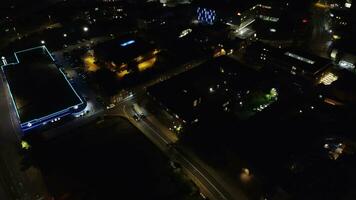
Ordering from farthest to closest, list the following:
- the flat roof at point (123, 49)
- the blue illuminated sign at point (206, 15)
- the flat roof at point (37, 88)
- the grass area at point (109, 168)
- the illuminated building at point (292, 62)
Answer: the blue illuminated sign at point (206, 15) → the flat roof at point (123, 49) → the illuminated building at point (292, 62) → the flat roof at point (37, 88) → the grass area at point (109, 168)

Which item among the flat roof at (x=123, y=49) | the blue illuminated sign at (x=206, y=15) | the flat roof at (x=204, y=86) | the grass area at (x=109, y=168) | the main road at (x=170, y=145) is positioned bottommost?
the main road at (x=170, y=145)

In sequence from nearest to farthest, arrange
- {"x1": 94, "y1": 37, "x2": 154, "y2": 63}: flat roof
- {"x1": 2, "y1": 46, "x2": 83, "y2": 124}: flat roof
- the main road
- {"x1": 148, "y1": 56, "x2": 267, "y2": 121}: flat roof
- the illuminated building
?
the main road → {"x1": 148, "y1": 56, "x2": 267, "y2": 121}: flat roof → {"x1": 2, "y1": 46, "x2": 83, "y2": 124}: flat roof → the illuminated building → {"x1": 94, "y1": 37, "x2": 154, "y2": 63}: flat roof

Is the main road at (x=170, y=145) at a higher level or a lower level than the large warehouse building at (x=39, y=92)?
lower

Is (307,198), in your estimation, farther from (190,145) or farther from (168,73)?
(168,73)

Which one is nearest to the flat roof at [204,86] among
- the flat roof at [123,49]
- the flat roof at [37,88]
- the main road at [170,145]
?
the main road at [170,145]

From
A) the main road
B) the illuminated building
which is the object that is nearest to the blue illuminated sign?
the illuminated building

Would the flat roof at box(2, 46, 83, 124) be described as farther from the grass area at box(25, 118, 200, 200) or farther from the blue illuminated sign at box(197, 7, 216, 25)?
the blue illuminated sign at box(197, 7, 216, 25)

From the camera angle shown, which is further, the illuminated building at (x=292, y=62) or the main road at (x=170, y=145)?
the illuminated building at (x=292, y=62)

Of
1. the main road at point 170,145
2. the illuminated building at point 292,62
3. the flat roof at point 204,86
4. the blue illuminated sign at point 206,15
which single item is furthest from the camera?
the blue illuminated sign at point 206,15

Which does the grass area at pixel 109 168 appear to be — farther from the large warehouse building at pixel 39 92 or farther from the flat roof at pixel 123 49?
the flat roof at pixel 123 49
